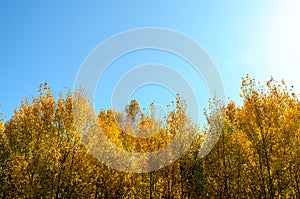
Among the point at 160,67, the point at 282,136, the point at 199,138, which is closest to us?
the point at 282,136

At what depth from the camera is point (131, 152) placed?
25.8 meters

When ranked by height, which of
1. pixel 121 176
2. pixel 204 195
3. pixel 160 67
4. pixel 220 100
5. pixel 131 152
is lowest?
pixel 204 195

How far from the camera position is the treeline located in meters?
22.0

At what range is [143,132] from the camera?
83.3 feet

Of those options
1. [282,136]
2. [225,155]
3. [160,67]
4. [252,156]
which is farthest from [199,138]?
[160,67]

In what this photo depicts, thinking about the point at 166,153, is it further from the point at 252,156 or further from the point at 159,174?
the point at 252,156

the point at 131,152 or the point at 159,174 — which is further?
the point at 131,152

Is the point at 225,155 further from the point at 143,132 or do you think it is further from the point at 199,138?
the point at 143,132

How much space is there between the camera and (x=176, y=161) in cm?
2403

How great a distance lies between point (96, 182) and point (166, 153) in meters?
6.75

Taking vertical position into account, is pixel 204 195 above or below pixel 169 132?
below

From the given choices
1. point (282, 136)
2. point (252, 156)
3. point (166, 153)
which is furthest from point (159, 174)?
point (282, 136)

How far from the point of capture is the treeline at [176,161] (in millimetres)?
22047

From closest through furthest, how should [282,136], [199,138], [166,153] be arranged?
[282,136]
[166,153]
[199,138]
